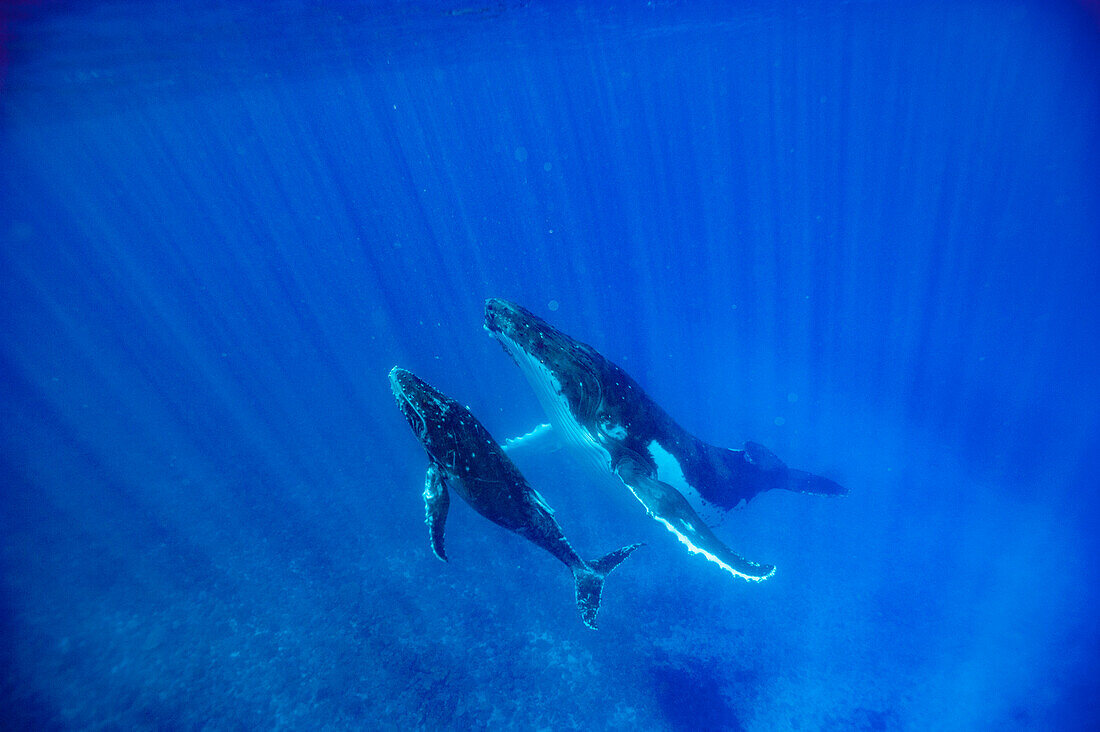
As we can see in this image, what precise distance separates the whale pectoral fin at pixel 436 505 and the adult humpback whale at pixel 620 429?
176 cm

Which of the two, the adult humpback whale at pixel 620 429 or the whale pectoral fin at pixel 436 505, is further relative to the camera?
the adult humpback whale at pixel 620 429

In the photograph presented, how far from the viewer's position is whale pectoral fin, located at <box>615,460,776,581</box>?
5125 millimetres

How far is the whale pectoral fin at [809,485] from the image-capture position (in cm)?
958

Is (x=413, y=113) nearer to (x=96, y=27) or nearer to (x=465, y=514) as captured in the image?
(x=96, y=27)

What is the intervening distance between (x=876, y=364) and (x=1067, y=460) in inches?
360

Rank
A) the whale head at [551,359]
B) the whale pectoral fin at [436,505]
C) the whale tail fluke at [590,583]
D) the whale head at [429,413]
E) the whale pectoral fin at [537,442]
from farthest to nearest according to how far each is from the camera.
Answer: the whale pectoral fin at [537,442], the whale head at [551,359], the whale tail fluke at [590,583], the whale pectoral fin at [436,505], the whale head at [429,413]

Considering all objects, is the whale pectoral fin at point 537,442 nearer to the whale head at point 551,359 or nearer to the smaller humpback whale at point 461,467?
the whale head at point 551,359

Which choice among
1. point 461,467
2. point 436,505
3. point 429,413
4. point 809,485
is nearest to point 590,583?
point 436,505

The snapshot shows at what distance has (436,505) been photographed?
4102mm

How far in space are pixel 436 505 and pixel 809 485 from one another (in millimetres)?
8870

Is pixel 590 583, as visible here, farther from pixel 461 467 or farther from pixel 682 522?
pixel 461 467

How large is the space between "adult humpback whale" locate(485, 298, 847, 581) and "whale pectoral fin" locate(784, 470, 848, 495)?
2947mm

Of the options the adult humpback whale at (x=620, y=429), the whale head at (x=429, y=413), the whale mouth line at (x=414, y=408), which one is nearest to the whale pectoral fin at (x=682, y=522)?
the adult humpback whale at (x=620, y=429)

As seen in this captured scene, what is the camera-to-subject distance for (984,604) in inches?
442
